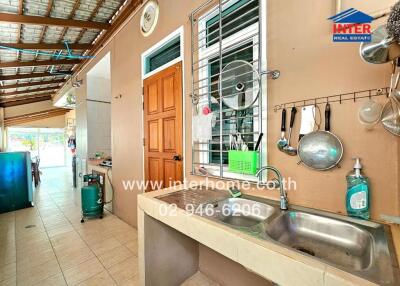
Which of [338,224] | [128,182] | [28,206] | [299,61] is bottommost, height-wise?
[28,206]

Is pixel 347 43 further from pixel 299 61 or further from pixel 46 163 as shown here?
pixel 46 163

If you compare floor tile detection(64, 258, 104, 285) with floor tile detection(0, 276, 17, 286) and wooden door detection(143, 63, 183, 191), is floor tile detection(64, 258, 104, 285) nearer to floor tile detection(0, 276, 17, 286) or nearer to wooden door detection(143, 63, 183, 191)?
floor tile detection(0, 276, 17, 286)

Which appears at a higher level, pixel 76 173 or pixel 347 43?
pixel 347 43

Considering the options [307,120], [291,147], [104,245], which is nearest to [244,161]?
[291,147]

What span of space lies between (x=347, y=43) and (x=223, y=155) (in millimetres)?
1079

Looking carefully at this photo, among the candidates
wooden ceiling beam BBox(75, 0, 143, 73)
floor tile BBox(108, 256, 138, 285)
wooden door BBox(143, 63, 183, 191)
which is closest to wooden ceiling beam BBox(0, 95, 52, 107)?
wooden ceiling beam BBox(75, 0, 143, 73)

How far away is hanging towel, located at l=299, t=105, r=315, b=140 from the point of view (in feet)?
3.62

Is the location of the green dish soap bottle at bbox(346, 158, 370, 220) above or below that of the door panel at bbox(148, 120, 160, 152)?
below

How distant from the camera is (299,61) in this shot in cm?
115

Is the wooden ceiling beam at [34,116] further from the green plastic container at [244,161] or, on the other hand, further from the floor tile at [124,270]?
the green plastic container at [244,161]

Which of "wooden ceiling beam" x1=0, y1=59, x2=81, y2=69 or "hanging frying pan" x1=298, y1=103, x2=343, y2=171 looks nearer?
"hanging frying pan" x1=298, y1=103, x2=343, y2=171

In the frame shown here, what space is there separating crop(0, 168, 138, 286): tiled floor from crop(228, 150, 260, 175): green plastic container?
4.59ft

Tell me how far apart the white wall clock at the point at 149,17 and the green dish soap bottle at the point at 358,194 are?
2453mm

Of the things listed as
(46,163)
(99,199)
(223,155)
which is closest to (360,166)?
(223,155)
